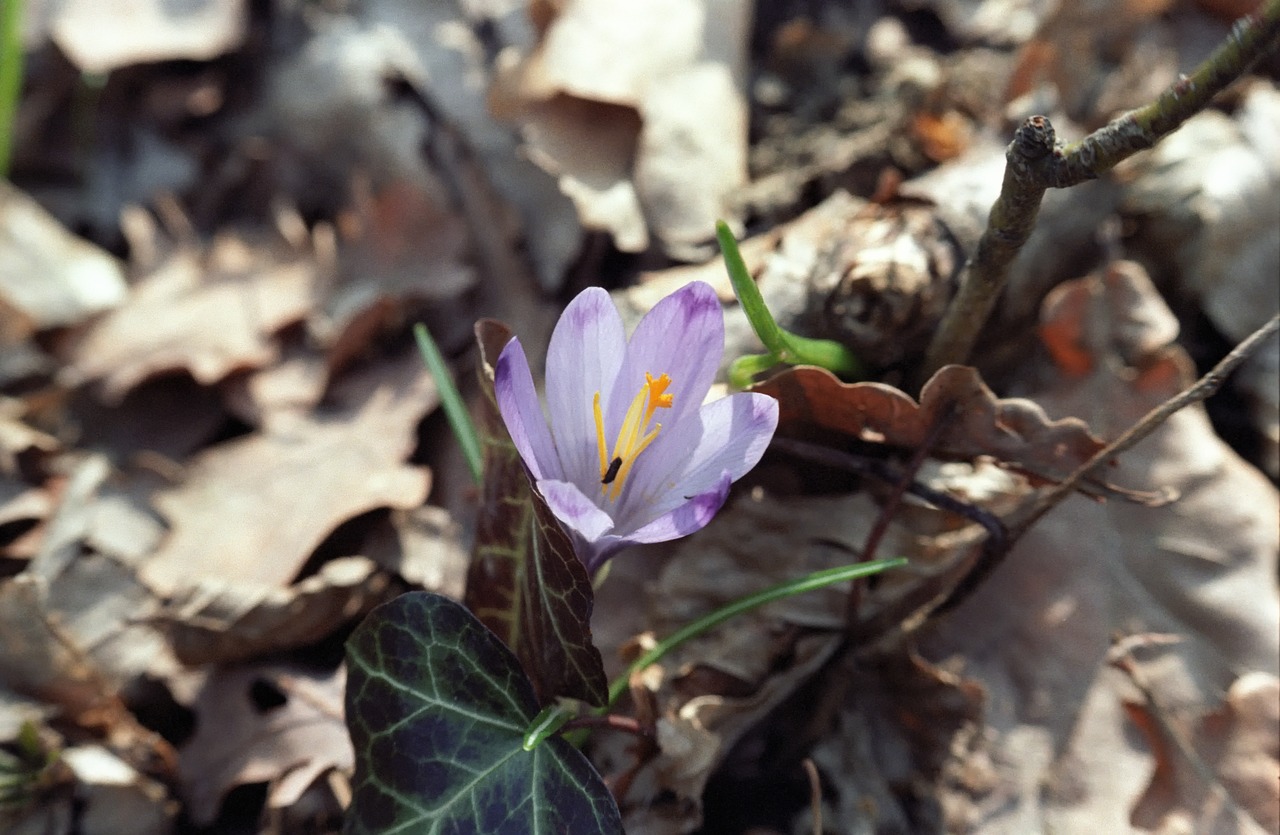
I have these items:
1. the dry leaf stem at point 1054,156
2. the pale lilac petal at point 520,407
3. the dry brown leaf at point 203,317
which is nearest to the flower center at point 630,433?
the pale lilac petal at point 520,407

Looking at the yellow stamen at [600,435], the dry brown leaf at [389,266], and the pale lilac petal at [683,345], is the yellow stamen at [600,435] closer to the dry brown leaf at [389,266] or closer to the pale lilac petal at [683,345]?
the pale lilac petal at [683,345]

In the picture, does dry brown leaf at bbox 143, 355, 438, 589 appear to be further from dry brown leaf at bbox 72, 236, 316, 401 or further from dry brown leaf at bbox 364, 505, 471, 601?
dry brown leaf at bbox 72, 236, 316, 401

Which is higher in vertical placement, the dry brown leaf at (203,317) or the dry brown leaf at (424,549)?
the dry brown leaf at (203,317)

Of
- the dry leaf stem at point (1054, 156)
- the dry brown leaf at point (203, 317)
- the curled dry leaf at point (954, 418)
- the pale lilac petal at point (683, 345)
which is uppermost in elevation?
the dry leaf stem at point (1054, 156)

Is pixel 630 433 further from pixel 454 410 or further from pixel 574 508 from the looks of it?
pixel 454 410

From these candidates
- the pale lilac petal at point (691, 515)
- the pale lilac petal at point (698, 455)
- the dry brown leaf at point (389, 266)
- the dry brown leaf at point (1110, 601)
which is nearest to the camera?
the pale lilac petal at point (691, 515)

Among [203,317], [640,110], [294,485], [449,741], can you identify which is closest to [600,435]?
[449,741]

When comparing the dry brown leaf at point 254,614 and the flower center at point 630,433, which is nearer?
the flower center at point 630,433

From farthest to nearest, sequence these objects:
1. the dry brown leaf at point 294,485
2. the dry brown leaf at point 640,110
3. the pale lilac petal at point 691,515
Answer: the dry brown leaf at point 640,110, the dry brown leaf at point 294,485, the pale lilac petal at point 691,515
